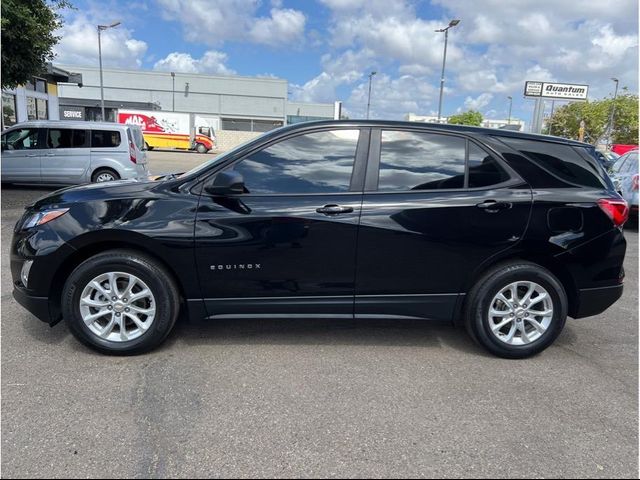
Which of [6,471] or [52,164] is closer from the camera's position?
[6,471]

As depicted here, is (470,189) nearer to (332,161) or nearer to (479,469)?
(332,161)

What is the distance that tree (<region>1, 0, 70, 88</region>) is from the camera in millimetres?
8523

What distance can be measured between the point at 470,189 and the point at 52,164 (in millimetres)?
11873

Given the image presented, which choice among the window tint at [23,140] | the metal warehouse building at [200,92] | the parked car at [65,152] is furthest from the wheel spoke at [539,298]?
the metal warehouse building at [200,92]

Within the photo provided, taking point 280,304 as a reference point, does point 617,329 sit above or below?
below

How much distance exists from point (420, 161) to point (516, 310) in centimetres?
134

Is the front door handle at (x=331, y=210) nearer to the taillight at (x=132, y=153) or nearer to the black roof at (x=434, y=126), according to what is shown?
the black roof at (x=434, y=126)

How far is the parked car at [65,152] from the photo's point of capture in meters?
12.1

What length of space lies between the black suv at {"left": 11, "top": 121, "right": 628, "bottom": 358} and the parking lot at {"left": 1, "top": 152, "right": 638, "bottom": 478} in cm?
33

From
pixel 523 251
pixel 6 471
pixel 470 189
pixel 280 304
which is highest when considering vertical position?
pixel 470 189

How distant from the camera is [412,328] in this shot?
4215mm

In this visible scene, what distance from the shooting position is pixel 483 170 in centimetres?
356

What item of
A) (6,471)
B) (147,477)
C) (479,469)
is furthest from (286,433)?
(6,471)

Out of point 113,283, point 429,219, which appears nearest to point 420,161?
point 429,219
